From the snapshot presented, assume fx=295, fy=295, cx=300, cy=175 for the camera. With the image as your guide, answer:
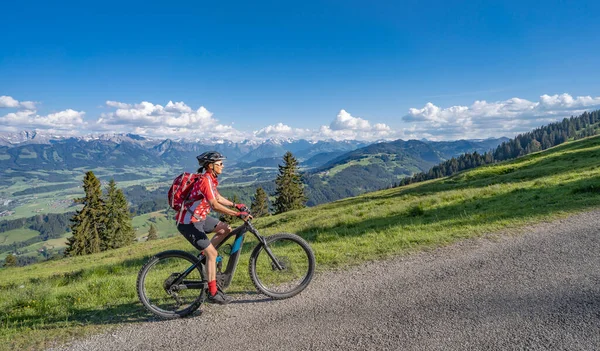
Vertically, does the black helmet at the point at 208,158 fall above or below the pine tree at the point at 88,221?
above

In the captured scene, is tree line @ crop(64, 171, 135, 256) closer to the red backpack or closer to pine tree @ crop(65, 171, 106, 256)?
pine tree @ crop(65, 171, 106, 256)

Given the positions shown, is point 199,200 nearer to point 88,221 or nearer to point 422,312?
point 422,312

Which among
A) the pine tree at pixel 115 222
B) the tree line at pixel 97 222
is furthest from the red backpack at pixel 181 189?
the pine tree at pixel 115 222

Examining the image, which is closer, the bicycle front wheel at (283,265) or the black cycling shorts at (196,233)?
the black cycling shorts at (196,233)

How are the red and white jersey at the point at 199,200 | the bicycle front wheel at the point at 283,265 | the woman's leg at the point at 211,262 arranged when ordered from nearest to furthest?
the red and white jersey at the point at 199,200, the woman's leg at the point at 211,262, the bicycle front wheel at the point at 283,265

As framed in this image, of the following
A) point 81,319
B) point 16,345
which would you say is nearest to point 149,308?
point 81,319

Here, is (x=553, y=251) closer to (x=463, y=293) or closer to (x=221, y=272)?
(x=463, y=293)

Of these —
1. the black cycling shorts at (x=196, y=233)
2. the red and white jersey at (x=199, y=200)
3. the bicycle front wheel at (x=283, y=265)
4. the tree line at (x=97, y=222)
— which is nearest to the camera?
the red and white jersey at (x=199, y=200)

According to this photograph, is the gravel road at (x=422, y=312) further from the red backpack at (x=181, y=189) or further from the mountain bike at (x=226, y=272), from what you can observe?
the red backpack at (x=181, y=189)

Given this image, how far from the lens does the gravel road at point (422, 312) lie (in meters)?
4.86

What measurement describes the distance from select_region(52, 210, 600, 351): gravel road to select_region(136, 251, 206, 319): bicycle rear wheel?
1.18 feet

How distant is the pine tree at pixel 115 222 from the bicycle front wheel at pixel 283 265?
56888mm

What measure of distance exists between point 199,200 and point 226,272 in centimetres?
188

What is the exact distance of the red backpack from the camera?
21.5 feet
